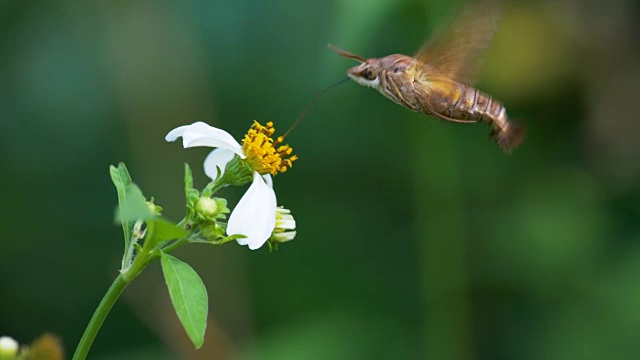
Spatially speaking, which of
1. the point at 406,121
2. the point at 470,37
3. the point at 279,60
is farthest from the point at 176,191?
the point at 470,37

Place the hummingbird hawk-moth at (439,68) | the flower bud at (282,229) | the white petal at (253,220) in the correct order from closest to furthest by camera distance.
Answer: the white petal at (253,220) → the flower bud at (282,229) → the hummingbird hawk-moth at (439,68)

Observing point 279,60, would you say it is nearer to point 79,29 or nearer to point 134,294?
point 79,29

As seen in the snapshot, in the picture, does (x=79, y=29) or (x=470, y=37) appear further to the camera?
(x=79, y=29)

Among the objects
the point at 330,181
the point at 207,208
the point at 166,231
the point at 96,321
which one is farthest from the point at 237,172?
the point at 330,181

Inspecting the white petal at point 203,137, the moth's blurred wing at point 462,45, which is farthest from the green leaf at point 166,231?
the moth's blurred wing at point 462,45

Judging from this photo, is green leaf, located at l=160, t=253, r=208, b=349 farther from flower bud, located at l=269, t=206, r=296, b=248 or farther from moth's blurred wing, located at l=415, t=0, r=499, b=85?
moth's blurred wing, located at l=415, t=0, r=499, b=85

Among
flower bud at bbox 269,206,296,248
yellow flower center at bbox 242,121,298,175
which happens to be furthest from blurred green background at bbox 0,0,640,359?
flower bud at bbox 269,206,296,248

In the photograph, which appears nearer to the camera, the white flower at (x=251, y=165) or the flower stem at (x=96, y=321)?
the flower stem at (x=96, y=321)

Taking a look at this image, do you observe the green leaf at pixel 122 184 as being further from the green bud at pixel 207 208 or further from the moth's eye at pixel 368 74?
the moth's eye at pixel 368 74
